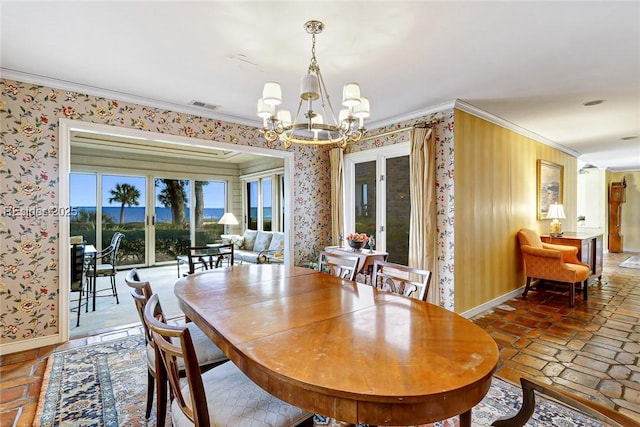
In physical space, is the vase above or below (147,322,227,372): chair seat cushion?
above

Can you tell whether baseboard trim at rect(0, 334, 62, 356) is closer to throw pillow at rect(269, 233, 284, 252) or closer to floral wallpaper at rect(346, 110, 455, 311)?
throw pillow at rect(269, 233, 284, 252)

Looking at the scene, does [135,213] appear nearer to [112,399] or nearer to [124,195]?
[124,195]

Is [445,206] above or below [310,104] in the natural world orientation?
below

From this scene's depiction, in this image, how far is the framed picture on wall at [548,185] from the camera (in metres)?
5.08

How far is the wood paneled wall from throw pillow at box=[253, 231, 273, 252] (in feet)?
13.4

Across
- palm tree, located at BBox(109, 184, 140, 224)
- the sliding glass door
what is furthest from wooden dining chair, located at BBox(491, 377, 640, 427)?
palm tree, located at BBox(109, 184, 140, 224)

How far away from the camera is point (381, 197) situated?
4.49 metres

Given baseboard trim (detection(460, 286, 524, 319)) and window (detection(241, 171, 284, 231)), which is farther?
window (detection(241, 171, 284, 231))

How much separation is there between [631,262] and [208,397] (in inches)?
384

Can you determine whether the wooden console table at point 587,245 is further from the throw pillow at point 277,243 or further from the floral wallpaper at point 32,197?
the floral wallpaper at point 32,197

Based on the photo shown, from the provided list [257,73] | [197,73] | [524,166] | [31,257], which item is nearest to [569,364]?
[524,166]

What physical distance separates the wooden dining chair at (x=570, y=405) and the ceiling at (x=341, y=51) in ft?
6.54

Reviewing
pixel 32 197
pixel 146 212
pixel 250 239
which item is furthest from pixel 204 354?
pixel 146 212

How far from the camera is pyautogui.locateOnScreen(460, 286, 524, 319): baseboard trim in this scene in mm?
3694
